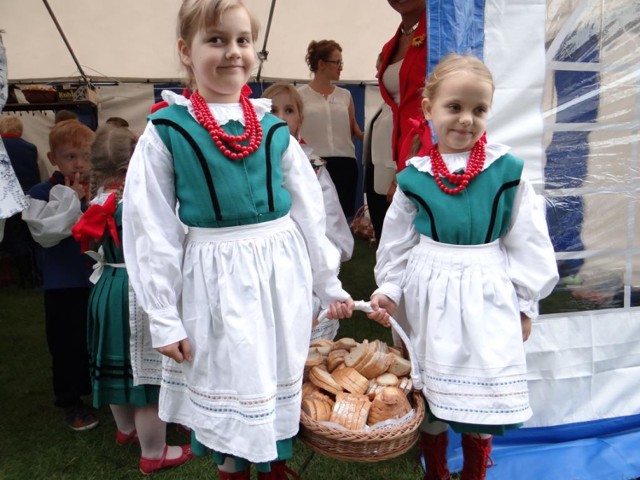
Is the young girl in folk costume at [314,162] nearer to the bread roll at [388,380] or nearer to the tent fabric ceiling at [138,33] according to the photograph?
the bread roll at [388,380]

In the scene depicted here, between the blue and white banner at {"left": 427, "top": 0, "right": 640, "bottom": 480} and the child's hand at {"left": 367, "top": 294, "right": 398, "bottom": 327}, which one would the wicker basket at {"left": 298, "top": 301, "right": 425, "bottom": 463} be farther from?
the blue and white banner at {"left": 427, "top": 0, "right": 640, "bottom": 480}

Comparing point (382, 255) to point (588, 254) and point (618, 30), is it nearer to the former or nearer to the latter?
point (588, 254)

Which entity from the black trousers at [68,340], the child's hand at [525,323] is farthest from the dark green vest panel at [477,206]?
the black trousers at [68,340]

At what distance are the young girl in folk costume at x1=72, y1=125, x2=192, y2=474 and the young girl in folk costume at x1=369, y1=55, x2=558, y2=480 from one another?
1062mm

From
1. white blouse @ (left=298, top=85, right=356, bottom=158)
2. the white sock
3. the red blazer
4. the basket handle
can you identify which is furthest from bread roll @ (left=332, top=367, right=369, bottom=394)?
white blouse @ (left=298, top=85, right=356, bottom=158)

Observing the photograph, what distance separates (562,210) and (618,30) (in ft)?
2.26

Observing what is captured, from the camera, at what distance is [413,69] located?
2227 millimetres

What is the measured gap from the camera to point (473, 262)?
1.55 metres

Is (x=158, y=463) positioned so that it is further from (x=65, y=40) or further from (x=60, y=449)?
(x=65, y=40)

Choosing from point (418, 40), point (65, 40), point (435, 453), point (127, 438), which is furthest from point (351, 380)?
point (65, 40)

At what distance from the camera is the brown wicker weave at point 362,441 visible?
135 centimetres

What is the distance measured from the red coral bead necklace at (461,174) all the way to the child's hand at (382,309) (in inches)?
15.1

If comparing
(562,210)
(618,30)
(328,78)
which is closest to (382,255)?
(562,210)

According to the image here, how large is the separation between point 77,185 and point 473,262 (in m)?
1.80
